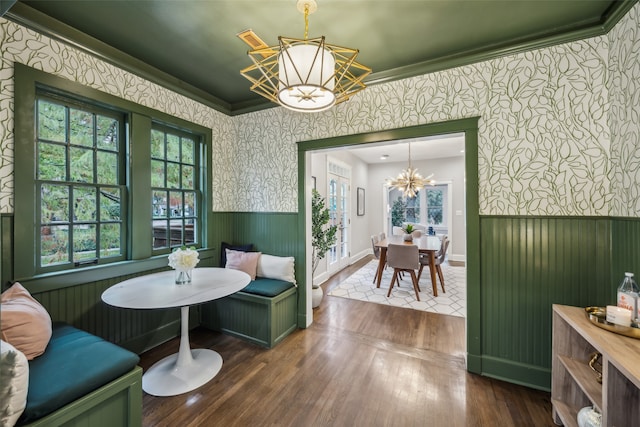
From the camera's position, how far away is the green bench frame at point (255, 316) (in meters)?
2.62

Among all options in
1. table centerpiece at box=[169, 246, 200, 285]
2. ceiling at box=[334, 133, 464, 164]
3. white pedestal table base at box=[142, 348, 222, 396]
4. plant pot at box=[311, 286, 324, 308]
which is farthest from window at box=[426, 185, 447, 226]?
table centerpiece at box=[169, 246, 200, 285]

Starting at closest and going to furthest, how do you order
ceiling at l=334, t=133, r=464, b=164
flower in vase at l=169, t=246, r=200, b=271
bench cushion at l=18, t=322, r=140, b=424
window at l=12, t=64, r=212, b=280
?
1. bench cushion at l=18, t=322, r=140, b=424
2. window at l=12, t=64, r=212, b=280
3. flower in vase at l=169, t=246, r=200, b=271
4. ceiling at l=334, t=133, r=464, b=164

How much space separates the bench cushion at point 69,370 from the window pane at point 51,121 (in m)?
1.50

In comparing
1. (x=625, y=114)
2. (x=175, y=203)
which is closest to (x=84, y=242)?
(x=175, y=203)

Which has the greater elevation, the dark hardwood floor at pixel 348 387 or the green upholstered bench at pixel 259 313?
the green upholstered bench at pixel 259 313

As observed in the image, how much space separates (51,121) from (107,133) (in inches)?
14.8

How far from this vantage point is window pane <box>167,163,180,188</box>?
2.91 metres

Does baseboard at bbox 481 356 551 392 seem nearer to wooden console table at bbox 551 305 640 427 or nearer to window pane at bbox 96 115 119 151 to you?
wooden console table at bbox 551 305 640 427

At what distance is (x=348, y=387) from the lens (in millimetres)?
2074

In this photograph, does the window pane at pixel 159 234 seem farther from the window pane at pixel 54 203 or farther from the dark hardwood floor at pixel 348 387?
the dark hardwood floor at pixel 348 387

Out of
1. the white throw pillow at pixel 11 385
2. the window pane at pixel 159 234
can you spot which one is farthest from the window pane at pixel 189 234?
the white throw pillow at pixel 11 385

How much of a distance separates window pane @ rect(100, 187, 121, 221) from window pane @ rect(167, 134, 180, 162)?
26.7 inches

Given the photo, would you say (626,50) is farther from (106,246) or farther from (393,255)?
(106,246)

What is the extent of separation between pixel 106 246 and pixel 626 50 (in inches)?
166
